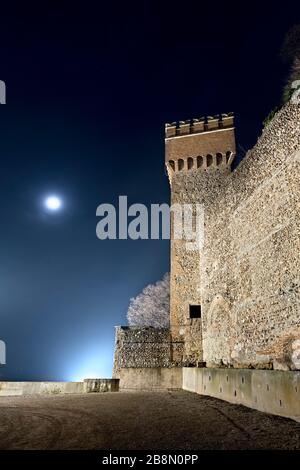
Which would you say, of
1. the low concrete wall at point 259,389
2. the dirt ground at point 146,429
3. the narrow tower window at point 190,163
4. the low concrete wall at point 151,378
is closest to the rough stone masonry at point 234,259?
the narrow tower window at point 190,163

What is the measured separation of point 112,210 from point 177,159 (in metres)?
5.18

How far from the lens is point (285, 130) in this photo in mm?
8688

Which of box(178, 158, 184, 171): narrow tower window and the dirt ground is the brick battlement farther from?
the dirt ground

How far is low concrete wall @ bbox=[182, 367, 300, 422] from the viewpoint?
4.94 metres

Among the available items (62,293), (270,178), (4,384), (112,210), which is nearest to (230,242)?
(270,178)

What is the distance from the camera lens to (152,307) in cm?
3784

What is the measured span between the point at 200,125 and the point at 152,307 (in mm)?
22567

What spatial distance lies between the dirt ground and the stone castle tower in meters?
8.99

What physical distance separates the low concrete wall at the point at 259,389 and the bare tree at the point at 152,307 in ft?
86.2

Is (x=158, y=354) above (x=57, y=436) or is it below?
below

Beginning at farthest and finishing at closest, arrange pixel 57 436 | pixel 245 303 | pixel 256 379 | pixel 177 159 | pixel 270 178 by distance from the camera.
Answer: pixel 177 159
pixel 245 303
pixel 270 178
pixel 256 379
pixel 57 436

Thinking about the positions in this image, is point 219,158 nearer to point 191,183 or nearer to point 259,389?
point 191,183

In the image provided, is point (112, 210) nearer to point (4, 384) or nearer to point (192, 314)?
point (192, 314)

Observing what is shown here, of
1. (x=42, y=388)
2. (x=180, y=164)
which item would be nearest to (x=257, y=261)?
(x=42, y=388)
